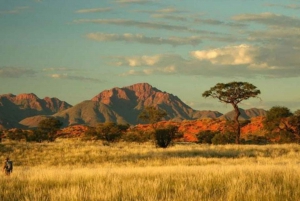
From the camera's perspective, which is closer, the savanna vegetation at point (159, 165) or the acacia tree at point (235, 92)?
the savanna vegetation at point (159, 165)

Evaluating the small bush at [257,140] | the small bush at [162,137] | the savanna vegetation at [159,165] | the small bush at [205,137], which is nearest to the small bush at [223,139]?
the savanna vegetation at [159,165]

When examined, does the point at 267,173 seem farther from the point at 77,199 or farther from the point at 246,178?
the point at 77,199

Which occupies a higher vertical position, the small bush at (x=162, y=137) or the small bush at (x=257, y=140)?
the small bush at (x=162, y=137)

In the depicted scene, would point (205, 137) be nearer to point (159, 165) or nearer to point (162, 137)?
point (162, 137)

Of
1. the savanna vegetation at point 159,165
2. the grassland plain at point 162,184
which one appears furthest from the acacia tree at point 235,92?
the grassland plain at point 162,184

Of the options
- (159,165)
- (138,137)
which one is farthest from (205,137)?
(159,165)

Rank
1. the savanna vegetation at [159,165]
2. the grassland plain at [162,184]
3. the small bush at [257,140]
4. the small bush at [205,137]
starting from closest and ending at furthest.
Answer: the grassland plain at [162,184] → the savanna vegetation at [159,165] → the small bush at [257,140] → the small bush at [205,137]

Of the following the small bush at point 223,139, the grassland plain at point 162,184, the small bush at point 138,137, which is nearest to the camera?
the grassland plain at point 162,184

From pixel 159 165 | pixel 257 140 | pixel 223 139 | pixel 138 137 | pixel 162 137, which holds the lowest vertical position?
pixel 159 165

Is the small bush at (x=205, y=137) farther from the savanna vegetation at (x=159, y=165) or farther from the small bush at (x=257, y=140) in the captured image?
the small bush at (x=257, y=140)

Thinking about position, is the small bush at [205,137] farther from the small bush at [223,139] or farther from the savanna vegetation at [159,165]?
the small bush at [223,139]

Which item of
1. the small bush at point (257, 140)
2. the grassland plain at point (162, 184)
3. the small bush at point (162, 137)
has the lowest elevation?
the small bush at point (257, 140)

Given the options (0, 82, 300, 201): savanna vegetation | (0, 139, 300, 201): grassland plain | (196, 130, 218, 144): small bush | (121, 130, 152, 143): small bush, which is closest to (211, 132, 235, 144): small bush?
(0, 82, 300, 201): savanna vegetation

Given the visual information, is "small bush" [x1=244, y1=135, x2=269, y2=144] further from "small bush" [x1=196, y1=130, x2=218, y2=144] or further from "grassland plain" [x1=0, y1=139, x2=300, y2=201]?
"grassland plain" [x1=0, y1=139, x2=300, y2=201]
